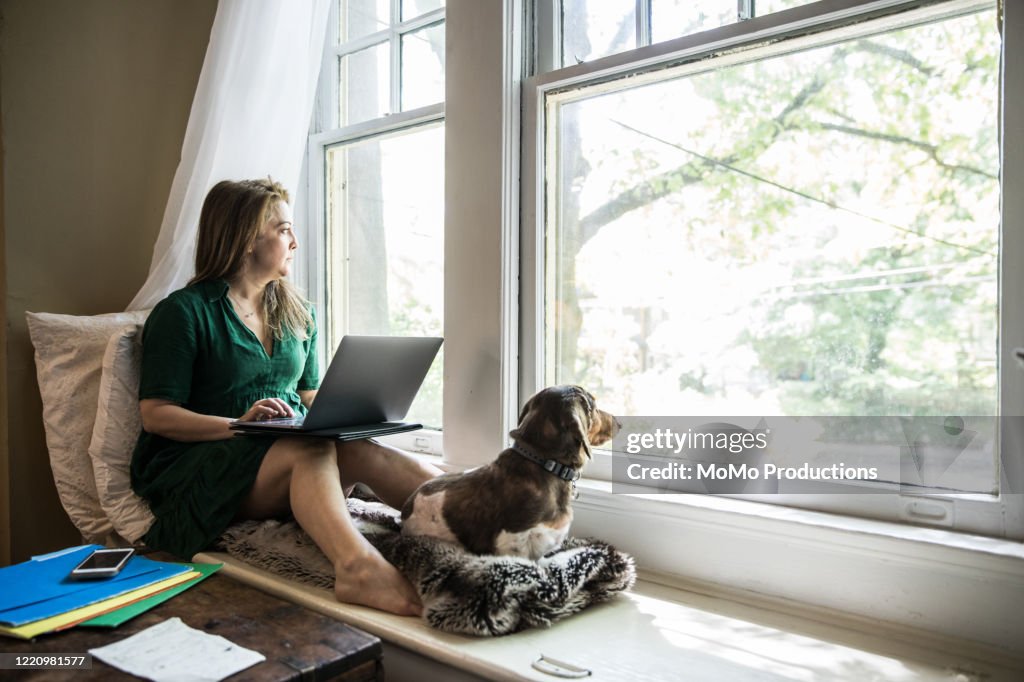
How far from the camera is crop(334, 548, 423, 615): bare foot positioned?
4.63 ft

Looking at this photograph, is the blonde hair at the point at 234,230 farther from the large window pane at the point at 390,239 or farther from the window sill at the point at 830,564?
the window sill at the point at 830,564

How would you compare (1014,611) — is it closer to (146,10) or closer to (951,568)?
(951,568)

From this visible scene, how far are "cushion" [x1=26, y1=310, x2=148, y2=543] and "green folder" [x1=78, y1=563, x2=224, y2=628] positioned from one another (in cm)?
57

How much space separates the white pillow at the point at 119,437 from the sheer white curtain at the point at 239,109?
36 cm

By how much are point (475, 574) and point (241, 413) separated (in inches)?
37.0

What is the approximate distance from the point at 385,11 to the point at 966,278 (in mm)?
1958

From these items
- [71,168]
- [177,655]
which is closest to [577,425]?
[177,655]

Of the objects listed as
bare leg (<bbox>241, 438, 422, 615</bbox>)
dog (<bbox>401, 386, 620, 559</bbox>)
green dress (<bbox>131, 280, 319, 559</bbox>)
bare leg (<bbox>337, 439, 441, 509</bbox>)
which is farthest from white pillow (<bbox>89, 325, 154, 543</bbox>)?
dog (<bbox>401, 386, 620, 559</bbox>)

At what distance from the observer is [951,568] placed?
1317mm

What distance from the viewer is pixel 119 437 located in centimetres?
190

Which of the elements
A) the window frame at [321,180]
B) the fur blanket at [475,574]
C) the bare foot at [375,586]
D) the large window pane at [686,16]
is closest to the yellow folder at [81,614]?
the fur blanket at [475,574]

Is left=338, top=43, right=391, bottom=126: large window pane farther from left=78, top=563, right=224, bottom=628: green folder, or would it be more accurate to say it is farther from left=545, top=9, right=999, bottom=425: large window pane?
left=78, top=563, right=224, bottom=628: green folder

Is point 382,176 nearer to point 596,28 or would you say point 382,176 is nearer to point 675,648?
point 596,28

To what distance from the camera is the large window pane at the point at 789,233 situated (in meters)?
1.40
